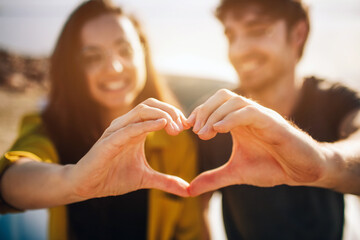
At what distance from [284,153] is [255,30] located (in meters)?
1.09

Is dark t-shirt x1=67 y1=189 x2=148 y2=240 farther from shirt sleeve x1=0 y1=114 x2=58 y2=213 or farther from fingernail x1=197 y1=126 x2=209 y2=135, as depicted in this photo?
fingernail x1=197 y1=126 x2=209 y2=135

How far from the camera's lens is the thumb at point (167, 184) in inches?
35.1

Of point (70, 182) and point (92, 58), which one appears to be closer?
point (70, 182)

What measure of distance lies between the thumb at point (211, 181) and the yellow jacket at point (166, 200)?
2.11 ft

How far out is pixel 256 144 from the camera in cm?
87

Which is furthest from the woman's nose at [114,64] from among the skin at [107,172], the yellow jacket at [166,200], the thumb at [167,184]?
the thumb at [167,184]

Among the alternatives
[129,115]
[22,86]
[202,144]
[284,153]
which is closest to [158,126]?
[129,115]

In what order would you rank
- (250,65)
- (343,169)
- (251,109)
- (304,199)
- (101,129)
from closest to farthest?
(251,109) < (343,169) < (304,199) < (250,65) < (101,129)

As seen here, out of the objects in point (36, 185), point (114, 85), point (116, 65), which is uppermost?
point (116, 65)

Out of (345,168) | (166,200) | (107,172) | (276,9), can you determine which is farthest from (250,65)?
(107,172)

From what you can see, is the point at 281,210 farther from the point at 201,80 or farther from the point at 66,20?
the point at 201,80

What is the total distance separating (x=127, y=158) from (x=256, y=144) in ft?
1.58

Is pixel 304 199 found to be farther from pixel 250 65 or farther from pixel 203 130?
pixel 203 130

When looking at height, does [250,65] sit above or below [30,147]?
above
